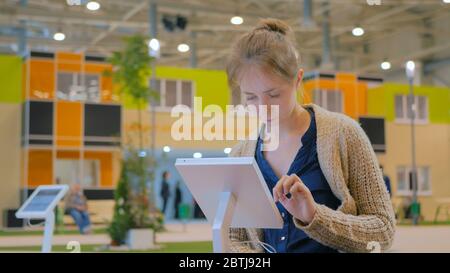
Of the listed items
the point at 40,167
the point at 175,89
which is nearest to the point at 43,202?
the point at 40,167

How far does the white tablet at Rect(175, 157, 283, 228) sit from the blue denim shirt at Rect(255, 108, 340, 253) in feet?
0.34

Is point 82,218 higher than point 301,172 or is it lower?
lower

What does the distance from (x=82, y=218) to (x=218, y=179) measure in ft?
32.0

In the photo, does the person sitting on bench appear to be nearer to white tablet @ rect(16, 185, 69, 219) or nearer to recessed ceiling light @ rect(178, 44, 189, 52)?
white tablet @ rect(16, 185, 69, 219)

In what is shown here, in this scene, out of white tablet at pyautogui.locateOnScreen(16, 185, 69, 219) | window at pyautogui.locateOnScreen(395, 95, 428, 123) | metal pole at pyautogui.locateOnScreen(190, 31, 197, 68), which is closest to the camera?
white tablet at pyautogui.locateOnScreen(16, 185, 69, 219)

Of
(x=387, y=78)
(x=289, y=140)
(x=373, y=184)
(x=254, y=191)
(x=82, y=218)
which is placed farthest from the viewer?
(x=387, y=78)

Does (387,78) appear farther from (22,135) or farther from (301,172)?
(301,172)

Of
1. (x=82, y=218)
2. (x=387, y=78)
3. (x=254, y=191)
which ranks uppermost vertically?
(x=387, y=78)

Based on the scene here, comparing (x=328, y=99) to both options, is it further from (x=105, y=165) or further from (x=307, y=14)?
(x=105, y=165)

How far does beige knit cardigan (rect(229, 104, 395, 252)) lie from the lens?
4.30 ft

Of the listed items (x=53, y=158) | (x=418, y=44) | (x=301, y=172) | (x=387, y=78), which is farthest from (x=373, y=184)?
(x=387, y=78)

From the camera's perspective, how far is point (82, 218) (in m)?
10.6

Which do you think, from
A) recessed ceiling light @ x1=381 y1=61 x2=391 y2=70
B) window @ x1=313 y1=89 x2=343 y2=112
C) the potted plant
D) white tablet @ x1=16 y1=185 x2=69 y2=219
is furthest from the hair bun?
recessed ceiling light @ x1=381 y1=61 x2=391 y2=70
